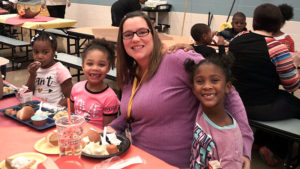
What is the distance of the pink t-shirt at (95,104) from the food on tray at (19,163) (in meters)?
0.86

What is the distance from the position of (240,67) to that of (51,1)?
704 cm

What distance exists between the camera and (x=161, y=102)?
5.14ft

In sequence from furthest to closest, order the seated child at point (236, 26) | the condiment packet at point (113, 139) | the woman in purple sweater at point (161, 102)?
the seated child at point (236, 26)
the woman in purple sweater at point (161, 102)
the condiment packet at point (113, 139)

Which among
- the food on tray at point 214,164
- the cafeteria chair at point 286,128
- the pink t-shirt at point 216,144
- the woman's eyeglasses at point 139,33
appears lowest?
the cafeteria chair at point 286,128

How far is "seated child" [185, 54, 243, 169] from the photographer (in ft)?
4.62

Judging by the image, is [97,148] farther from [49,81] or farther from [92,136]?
[49,81]

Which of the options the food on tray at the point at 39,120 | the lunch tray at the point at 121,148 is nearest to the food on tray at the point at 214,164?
the lunch tray at the point at 121,148

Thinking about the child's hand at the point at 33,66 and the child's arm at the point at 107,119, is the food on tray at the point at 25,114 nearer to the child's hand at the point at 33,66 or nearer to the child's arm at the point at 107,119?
the child's arm at the point at 107,119

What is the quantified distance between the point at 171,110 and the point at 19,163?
31.5 inches

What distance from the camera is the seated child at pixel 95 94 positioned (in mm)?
1987

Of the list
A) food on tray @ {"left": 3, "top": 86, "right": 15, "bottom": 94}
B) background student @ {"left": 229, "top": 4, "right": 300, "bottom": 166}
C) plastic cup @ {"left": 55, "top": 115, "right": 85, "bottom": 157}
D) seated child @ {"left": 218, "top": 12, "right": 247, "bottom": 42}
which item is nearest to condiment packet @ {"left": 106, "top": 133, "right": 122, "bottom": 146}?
plastic cup @ {"left": 55, "top": 115, "right": 85, "bottom": 157}

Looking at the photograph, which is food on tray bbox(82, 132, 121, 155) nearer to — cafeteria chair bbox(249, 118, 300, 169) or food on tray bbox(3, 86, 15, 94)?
food on tray bbox(3, 86, 15, 94)

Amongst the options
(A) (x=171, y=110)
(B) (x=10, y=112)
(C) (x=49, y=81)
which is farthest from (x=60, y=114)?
(C) (x=49, y=81)

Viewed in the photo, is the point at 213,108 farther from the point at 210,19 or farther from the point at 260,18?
the point at 210,19
